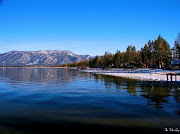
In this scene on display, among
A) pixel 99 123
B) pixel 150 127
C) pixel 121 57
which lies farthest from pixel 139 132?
pixel 121 57

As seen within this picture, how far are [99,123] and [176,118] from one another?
4.57 m

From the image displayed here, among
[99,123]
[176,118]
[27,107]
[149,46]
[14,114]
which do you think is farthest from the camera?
[149,46]

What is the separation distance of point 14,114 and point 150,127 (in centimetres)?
827

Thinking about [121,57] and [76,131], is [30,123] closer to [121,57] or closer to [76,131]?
[76,131]

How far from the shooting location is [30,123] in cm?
891

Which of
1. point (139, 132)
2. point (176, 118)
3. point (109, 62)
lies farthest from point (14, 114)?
point (109, 62)

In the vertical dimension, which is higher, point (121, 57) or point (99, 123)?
point (121, 57)

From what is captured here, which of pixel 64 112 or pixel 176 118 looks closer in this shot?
pixel 176 118

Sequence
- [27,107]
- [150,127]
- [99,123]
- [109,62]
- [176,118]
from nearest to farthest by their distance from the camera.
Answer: [150,127] → [99,123] → [176,118] → [27,107] → [109,62]

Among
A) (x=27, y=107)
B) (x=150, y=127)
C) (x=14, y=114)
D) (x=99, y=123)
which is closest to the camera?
(x=150, y=127)

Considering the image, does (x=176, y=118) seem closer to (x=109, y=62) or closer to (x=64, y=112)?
(x=64, y=112)

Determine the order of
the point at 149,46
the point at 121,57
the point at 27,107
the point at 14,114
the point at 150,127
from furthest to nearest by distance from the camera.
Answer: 1. the point at 121,57
2. the point at 149,46
3. the point at 27,107
4. the point at 14,114
5. the point at 150,127

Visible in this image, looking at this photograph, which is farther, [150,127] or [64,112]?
[64,112]

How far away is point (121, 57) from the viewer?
5236 inches
